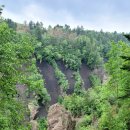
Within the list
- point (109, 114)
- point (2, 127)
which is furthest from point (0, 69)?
point (109, 114)

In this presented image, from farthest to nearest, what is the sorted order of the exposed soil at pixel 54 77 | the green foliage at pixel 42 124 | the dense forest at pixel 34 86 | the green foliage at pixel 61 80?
the green foliage at pixel 61 80 < the exposed soil at pixel 54 77 < the green foliage at pixel 42 124 < the dense forest at pixel 34 86

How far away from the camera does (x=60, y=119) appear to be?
232 ft

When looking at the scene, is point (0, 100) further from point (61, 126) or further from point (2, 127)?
point (61, 126)

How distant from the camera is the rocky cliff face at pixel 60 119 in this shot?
63406 mm

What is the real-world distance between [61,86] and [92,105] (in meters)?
67.5

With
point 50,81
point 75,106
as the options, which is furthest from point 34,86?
point 50,81

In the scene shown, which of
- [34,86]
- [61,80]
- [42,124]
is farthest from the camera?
[61,80]

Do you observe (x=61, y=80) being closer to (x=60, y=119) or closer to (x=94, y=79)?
(x=94, y=79)

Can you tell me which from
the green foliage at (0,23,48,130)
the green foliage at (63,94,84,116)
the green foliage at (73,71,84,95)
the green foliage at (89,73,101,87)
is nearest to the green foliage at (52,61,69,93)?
the green foliage at (73,71,84,95)

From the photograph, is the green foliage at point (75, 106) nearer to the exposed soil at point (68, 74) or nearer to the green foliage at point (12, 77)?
the exposed soil at point (68, 74)

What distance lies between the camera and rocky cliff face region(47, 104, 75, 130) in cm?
6341

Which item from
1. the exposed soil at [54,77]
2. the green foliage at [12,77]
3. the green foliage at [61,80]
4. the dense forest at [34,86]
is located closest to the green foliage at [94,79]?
the exposed soil at [54,77]

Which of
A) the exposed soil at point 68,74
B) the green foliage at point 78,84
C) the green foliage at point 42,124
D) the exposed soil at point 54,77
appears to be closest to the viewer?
the green foliage at point 42,124

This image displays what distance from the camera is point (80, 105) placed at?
8369 cm
